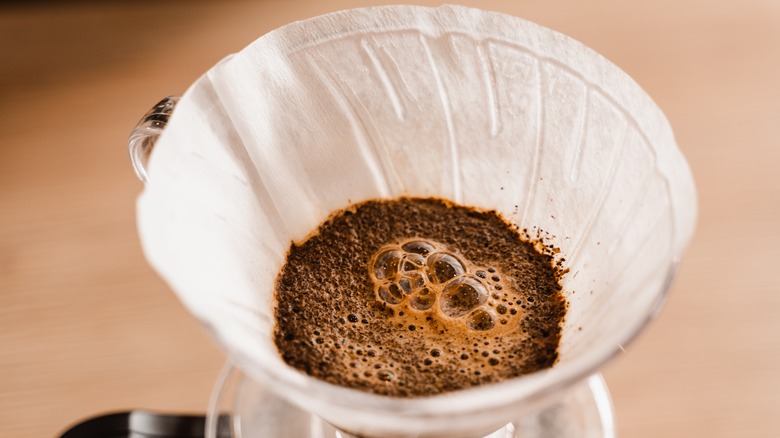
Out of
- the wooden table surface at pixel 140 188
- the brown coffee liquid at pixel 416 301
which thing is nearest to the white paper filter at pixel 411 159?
the brown coffee liquid at pixel 416 301

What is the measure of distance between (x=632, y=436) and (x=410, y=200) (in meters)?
0.32

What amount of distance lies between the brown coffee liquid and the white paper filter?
19 mm

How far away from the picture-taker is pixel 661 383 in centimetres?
81

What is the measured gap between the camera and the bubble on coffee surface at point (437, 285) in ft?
2.12

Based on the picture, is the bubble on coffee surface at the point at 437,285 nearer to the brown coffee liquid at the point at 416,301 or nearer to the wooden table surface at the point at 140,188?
the brown coffee liquid at the point at 416,301

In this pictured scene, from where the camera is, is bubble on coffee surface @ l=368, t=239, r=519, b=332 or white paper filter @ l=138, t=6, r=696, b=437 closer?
white paper filter @ l=138, t=6, r=696, b=437

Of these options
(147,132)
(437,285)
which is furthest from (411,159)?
(147,132)

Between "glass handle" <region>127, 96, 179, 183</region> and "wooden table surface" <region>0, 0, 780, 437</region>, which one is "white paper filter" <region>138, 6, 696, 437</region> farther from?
"wooden table surface" <region>0, 0, 780, 437</region>

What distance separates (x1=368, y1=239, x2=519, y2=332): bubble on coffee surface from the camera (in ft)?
2.12

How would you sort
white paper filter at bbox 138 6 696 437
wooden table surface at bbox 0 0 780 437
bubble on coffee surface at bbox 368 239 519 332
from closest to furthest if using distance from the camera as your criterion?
white paper filter at bbox 138 6 696 437 < bubble on coffee surface at bbox 368 239 519 332 < wooden table surface at bbox 0 0 780 437

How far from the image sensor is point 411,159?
73 cm

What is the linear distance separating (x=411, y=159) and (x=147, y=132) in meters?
0.24

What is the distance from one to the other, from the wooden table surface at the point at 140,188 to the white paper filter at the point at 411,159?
0.82 ft

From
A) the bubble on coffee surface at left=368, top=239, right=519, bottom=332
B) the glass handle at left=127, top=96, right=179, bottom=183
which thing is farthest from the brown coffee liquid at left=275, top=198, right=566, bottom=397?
the glass handle at left=127, top=96, right=179, bottom=183
